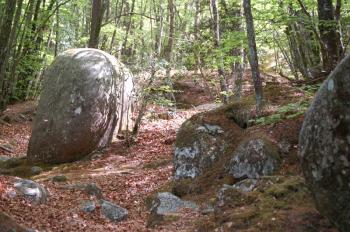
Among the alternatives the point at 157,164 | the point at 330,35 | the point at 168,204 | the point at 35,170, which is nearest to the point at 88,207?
the point at 168,204

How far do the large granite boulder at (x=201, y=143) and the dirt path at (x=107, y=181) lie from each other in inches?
42.1

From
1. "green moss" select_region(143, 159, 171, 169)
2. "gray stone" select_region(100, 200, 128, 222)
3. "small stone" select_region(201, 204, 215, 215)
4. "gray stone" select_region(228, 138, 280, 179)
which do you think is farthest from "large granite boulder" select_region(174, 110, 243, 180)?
"green moss" select_region(143, 159, 171, 169)

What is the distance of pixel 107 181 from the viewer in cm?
995

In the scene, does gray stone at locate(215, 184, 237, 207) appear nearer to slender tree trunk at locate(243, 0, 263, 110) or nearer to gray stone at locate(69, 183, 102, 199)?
slender tree trunk at locate(243, 0, 263, 110)

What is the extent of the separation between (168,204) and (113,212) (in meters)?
1.01

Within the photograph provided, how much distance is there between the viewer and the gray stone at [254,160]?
288 inches

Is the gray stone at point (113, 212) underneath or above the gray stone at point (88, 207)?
underneath

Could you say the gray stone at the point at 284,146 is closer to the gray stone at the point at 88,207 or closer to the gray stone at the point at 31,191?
the gray stone at the point at 88,207

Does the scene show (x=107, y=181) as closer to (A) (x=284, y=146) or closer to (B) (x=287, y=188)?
(A) (x=284, y=146)

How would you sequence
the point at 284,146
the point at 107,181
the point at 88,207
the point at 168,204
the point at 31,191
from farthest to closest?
the point at 107,181, the point at 284,146, the point at 88,207, the point at 168,204, the point at 31,191

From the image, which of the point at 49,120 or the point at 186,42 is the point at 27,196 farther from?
the point at 186,42

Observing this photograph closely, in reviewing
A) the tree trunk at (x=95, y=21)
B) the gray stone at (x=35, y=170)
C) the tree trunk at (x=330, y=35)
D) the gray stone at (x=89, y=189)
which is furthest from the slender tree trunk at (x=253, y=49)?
the tree trunk at (x=95, y=21)

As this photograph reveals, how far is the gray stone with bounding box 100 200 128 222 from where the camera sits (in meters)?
7.25

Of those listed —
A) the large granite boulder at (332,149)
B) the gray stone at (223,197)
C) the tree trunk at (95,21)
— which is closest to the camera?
the large granite boulder at (332,149)
